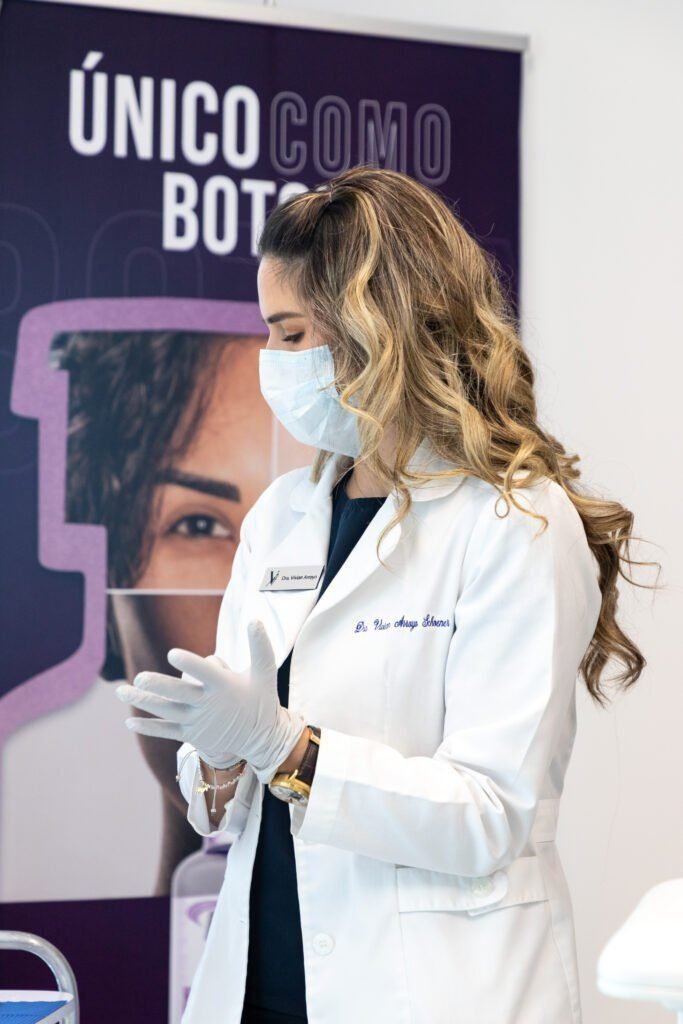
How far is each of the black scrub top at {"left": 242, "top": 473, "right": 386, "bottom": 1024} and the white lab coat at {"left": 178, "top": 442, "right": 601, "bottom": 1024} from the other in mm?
21

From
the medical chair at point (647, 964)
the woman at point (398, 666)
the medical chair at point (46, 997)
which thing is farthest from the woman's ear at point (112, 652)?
the medical chair at point (647, 964)

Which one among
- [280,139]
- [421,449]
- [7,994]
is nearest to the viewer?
[421,449]

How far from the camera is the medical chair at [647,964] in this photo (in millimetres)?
664

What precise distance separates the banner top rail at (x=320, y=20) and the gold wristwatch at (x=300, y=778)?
76.4 inches

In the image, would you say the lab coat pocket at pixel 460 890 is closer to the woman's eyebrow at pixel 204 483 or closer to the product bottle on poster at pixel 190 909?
the product bottle on poster at pixel 190 909

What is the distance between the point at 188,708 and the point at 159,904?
148 cm

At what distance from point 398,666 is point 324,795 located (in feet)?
0.61

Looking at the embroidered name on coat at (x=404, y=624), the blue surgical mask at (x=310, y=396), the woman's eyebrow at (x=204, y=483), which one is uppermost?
the blue surgical mask at (x=310, y=396)

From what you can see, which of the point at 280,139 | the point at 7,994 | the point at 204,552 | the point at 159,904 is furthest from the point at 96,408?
the point at 7,994

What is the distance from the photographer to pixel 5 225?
2555mm

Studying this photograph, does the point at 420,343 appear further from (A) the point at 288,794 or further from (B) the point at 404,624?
(A) the point at 288,794

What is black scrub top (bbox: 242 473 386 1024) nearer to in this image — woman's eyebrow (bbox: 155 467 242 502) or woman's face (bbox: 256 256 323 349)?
woman's face (bbox: 256 256 323 349)

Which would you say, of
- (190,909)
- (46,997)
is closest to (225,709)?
(46,997)

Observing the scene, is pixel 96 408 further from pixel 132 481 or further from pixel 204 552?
pixel 204 552
